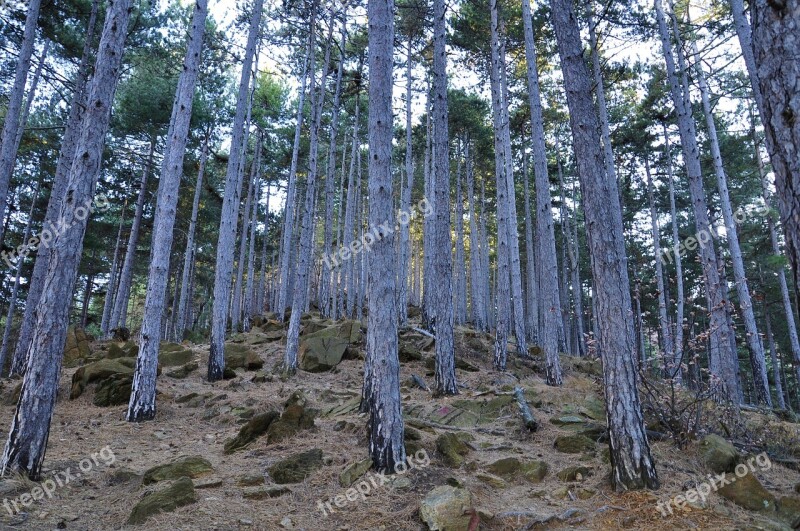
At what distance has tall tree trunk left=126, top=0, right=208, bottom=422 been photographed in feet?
24.6

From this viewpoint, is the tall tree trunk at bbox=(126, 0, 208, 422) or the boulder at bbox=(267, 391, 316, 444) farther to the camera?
the tall tree trunk at bbox=(126, 0, 208, 422)

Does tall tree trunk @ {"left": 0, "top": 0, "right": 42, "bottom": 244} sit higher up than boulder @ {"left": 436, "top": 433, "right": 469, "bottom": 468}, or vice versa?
tall tree trunk @ {"left": 0, "top": 0, "right": 42, "bottom": 244}

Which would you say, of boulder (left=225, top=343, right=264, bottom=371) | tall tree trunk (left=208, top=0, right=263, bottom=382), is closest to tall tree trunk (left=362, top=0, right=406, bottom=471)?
tall tree trunk (left=208, top=0, right=263, bottom=382)

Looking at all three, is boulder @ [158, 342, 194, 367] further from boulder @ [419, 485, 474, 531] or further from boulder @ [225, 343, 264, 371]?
boulder @ [419, 485, 474, 531]

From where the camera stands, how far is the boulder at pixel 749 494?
4016 millimetres

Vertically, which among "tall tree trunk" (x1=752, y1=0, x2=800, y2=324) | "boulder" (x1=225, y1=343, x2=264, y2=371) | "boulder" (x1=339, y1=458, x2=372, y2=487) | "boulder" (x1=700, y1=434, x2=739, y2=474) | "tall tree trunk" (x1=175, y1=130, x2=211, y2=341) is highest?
"tall tree trunk" (x1=175, y1=130, x2=211, y2=341)

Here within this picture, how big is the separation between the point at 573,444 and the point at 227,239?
9025mm

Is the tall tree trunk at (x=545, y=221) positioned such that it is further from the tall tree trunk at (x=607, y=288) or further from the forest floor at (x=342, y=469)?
the tall tree trunk at (x=607, y=288)

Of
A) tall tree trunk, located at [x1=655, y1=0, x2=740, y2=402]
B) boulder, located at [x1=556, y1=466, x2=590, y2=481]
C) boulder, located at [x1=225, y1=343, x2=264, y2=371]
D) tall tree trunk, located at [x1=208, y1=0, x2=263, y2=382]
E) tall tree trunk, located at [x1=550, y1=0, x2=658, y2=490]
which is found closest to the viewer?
tall tree trunk, located at [x1=550, y1=0, x2=658, y2=490]

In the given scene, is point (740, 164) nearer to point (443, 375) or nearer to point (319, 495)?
point (443, 375)

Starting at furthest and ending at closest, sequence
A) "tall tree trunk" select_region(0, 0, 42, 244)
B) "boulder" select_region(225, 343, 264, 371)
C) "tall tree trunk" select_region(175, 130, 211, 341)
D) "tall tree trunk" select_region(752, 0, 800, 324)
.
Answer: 1. "tall tree trunk" select_region(175, 130, 211, 341)
2. "boulder" select_region(225, 343, 264, 371)
3. "tall tree trunk" select_region(0, 0, 42, 244)
4. "tall tree trunk" select_region(752, 0, 800, 324)

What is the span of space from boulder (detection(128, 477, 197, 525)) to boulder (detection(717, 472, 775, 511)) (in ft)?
16.8

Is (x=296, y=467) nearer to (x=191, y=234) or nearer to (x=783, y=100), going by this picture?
(x=783, y=100)

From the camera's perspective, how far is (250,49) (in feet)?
35.2
